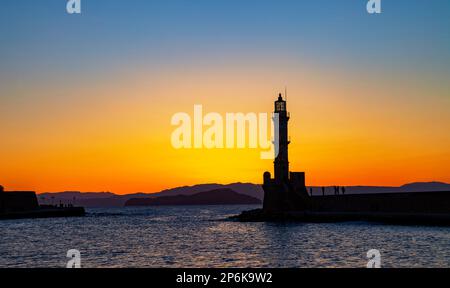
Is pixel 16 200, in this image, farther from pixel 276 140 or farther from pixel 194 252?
pixel 194 252

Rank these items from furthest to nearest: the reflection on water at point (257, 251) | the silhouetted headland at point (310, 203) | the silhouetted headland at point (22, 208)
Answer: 1. the silhouetted headland at point (22, 208)
2. the silhouetted headland at point (310, 203)
3. the reflection on water at point (257, 251)

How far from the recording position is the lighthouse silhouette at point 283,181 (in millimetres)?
75838

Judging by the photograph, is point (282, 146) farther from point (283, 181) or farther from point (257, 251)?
point (257, 251)

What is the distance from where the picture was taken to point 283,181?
7650 centimetres

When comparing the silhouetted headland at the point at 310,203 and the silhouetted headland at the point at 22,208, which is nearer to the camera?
the silhouetted headland at the point at 310,203

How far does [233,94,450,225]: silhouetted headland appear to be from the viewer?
6172 centimetres

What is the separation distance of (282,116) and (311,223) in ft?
49.6

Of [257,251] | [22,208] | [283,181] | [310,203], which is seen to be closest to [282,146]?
[283,181]

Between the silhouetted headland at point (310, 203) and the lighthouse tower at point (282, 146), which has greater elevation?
the lighthouse tower at point (282, 146)

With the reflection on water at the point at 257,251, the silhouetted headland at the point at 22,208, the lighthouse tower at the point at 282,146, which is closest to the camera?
the reflection on water at the point at 257,251

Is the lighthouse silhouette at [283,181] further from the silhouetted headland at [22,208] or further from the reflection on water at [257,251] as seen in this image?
the silhouetted headland at [22,208]

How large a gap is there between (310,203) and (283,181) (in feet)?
22.6

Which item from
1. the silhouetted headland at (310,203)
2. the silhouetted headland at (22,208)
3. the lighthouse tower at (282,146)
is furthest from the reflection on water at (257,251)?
the silhouetted headland at (22,208)
